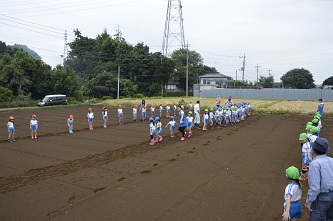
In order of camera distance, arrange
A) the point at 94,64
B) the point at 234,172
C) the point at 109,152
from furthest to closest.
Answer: the point at 94,64 → the point at 109,152 → the point at 234,172

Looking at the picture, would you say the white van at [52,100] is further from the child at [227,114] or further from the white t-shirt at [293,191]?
the white t-shirt at [293,191]

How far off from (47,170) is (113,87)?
42777mm

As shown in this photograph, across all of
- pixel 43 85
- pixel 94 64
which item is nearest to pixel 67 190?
pixel 43 85

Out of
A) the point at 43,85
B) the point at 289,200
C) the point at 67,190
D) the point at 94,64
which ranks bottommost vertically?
the point at 67,190

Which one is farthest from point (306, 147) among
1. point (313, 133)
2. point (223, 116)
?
point (223, 116)

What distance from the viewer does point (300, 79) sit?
65000 mm

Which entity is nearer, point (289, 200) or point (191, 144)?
point (289, 200)

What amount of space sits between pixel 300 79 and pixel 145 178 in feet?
218

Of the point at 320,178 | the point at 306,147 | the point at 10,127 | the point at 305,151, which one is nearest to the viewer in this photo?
the point at 320,178

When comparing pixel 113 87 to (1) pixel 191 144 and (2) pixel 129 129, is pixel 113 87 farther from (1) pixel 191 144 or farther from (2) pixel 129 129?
(1) pixel 191 144

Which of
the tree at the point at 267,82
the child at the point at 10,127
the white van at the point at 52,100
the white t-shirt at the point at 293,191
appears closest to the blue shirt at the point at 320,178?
the white t-shirt at the point at 293,191

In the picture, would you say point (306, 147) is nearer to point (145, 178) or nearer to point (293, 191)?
point (293, 191)

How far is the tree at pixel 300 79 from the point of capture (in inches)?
2566

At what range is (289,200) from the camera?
426 cm
